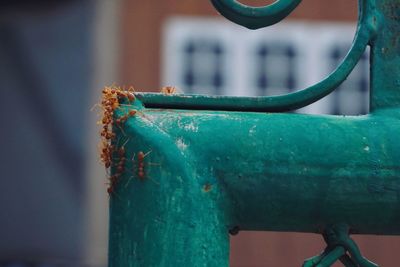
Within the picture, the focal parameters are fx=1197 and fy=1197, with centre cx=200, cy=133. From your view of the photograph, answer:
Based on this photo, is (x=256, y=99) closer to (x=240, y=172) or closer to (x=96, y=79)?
(x=240, y=172)

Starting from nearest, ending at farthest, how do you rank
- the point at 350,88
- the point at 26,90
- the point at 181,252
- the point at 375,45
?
the point at 181,252, the point at 375,45, the point at 26,90, the point at 350,88

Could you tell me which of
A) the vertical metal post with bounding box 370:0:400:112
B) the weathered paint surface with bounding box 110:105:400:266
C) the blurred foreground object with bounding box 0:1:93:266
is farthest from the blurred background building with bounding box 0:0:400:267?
the weathered paint surface with bounding box 110:105:400:266

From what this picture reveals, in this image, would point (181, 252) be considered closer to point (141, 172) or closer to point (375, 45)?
point (141, 172)

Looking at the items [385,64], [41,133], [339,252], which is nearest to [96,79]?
[41,133]

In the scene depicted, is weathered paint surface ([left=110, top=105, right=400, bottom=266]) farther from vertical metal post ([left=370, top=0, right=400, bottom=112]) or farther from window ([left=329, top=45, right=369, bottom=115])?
window ([left=329, top=45, right=369, bottom=115])

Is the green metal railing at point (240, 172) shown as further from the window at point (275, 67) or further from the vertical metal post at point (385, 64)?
the window at point (275, 67)

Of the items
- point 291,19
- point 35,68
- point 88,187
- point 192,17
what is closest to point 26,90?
point 35,68
